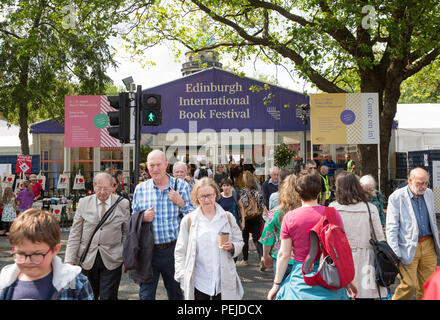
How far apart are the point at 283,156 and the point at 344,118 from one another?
4512 millimetres

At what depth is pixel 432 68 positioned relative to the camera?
22375 millimetres

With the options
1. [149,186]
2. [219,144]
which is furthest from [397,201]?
[219,144]

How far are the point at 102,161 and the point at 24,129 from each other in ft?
11.6

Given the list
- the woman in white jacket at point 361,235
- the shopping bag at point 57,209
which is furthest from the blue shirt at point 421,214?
the shopping bag at point 57,209

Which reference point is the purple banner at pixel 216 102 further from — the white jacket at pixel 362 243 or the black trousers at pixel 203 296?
the black trousers at pixel 203 296

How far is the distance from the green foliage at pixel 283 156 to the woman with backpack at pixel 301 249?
14.5m

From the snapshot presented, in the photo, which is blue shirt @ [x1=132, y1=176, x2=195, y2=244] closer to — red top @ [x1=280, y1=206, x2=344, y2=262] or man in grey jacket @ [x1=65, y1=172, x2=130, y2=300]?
man in grey jacket @ [x1=65, y1=172, x2=130, y2=300]

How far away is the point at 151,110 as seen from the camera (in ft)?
26.8

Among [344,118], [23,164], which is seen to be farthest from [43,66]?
[344,118]

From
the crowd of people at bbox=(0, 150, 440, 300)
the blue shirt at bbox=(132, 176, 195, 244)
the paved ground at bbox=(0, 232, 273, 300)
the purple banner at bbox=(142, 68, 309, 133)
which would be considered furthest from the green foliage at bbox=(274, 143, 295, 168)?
the blue shirt at bbox=(132, 176, 195, 244)

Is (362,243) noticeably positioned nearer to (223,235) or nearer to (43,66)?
(223,235)

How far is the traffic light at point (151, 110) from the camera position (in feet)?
26.6

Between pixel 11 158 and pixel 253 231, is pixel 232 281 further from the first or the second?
pixel 11 158
